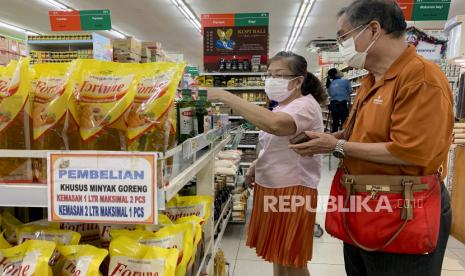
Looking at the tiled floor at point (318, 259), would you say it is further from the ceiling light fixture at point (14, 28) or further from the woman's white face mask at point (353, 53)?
the ceiling light fixture at point (14, 28)

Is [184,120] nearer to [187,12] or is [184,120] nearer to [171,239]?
[171,239]

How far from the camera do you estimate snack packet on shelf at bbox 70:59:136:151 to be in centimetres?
81

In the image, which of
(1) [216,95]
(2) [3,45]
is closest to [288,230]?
(1) [216,95]

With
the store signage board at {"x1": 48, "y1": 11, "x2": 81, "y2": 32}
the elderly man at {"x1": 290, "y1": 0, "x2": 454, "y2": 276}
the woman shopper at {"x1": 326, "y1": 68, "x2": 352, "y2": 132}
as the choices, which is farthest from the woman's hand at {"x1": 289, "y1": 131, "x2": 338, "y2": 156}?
the store signage board at {"x1": 48, "y1": 11, "x2": 81, "y2": 32}

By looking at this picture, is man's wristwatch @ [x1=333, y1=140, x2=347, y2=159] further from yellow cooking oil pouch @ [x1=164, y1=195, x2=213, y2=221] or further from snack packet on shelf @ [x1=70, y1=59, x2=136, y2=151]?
snack packet on shelf @ [x1=70, y1=59, x2=136, y2=151]

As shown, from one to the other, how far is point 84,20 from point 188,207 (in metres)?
7.16

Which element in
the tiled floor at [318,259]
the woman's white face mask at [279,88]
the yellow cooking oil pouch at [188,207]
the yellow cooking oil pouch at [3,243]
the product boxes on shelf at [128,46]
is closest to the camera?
the yellow cooking oil pouch at [3,243]

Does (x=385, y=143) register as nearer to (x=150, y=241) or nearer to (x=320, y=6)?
(x=150, y=241)

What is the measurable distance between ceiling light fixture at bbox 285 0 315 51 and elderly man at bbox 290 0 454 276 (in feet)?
31.0

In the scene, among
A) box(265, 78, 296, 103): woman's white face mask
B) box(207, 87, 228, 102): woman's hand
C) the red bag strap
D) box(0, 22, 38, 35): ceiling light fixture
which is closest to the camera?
the red bag strap

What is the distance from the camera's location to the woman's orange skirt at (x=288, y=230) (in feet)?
6.85

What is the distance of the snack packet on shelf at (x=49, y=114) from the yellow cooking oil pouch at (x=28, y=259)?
0.17 m

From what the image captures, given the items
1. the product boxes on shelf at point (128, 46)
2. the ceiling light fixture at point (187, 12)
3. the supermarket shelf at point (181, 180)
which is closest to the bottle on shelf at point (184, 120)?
the supermarket shelf at point (181, 180)

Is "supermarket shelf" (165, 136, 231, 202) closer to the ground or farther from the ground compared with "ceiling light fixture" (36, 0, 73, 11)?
closer to the ground
